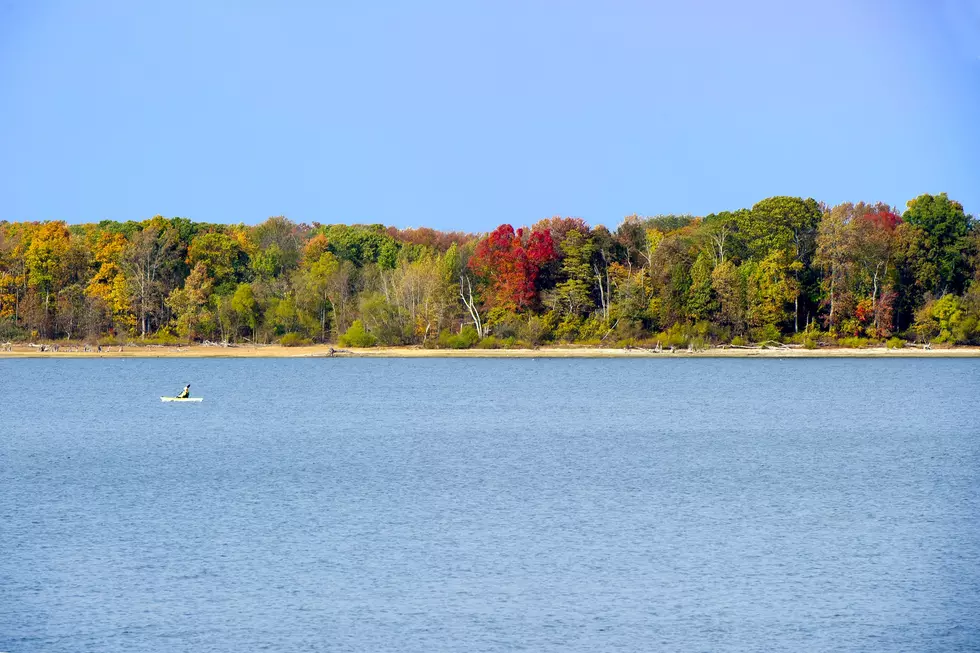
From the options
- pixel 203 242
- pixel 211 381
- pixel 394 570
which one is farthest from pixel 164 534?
pixel 203 242

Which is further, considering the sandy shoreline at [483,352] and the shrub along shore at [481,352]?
the shrub along shore at [481,352]

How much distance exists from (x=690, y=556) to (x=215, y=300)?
80303 millimetres

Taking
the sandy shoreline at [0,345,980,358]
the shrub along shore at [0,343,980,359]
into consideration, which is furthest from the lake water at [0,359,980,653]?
the shrub along shore at [0,343,980,359]

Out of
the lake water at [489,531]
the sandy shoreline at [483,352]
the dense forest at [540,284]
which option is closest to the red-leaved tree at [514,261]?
the dense forest at [540,284]

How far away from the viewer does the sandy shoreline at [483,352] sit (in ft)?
291

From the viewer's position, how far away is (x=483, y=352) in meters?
93.8

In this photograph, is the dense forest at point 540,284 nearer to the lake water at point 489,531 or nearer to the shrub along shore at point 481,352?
the shrub along shore at point 481,352

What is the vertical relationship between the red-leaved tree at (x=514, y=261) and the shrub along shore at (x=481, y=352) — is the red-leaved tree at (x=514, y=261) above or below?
above

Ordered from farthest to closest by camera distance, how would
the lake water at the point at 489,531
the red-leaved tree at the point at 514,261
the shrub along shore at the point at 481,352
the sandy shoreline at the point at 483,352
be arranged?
the red-leaved tree at the point at 514,261 < the shrub along shore at the point at 481,352 < the sandy shoreline at the point at 483,352 < the lake water at the point at 489,531

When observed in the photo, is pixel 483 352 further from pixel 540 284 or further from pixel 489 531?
pixel 489 531

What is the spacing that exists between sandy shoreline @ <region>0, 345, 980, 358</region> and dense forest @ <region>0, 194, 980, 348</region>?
0.92 meters

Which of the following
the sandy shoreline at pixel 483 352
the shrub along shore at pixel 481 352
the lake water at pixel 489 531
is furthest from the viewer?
the shrub along shore at pixel 481 352

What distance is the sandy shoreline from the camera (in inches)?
3487

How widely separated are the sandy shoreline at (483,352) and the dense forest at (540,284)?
0.92 meters
